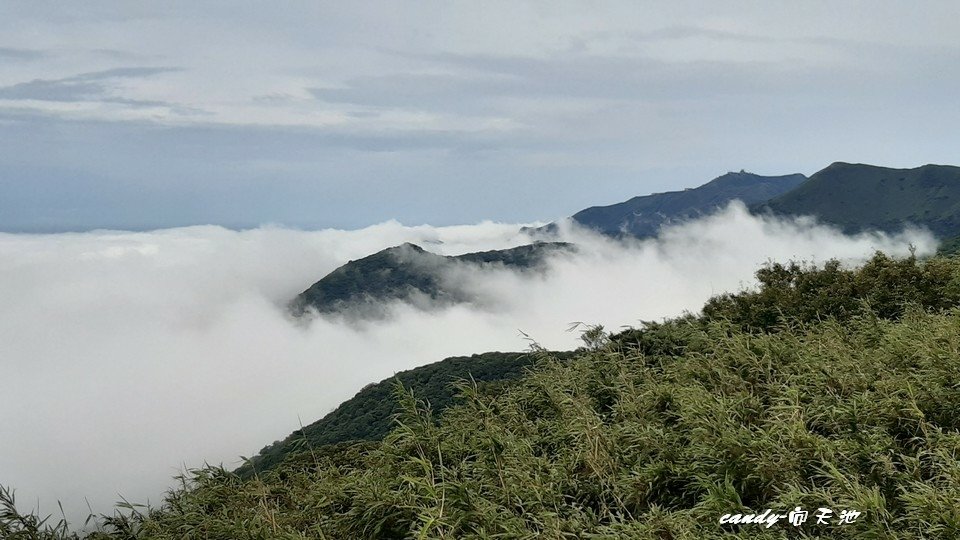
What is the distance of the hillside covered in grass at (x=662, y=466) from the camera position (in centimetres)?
740

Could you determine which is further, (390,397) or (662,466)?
(390,397)

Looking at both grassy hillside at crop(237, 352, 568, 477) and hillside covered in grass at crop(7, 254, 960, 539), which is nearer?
hillside covered in grass at crop(7, 254, 960, 539)

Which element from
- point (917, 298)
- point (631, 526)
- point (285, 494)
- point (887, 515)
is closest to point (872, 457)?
point (887, 515)

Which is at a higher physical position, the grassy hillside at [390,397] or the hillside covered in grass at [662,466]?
the hillside covered in grass at [662,466]

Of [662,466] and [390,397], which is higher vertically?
[662,466]

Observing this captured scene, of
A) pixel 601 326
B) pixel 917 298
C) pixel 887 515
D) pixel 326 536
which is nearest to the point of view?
pixel 887 515

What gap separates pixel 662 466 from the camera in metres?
8.82

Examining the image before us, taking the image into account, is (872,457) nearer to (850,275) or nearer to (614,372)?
(614,372)

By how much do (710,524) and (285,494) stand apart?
23.5 ft

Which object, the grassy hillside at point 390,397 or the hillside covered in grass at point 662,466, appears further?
the grassy hillside at point 390,397

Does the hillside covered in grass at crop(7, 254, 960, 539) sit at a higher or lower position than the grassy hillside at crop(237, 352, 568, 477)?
higher

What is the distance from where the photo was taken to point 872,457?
8.04 metres

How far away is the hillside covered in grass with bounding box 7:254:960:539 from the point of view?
7.40 meters

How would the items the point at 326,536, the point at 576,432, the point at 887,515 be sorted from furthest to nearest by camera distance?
1. the point at 576,432
2. the point at 326,536
3. the point at 887,515
